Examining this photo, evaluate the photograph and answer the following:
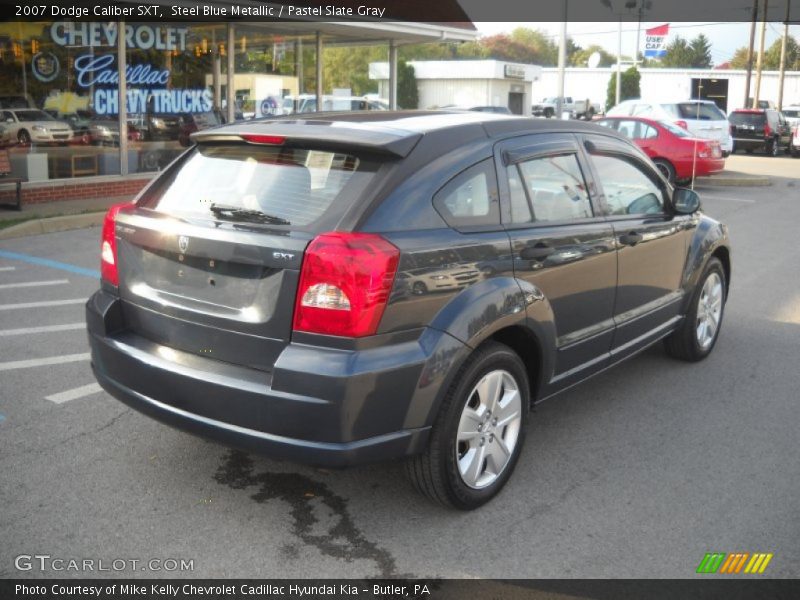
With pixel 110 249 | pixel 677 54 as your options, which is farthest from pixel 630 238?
pixel 677 54

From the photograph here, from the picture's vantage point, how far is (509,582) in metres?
3.32

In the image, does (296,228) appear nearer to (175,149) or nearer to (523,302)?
(523,302)

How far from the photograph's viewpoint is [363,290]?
10.8 feet

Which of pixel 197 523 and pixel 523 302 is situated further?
pixel 523 302

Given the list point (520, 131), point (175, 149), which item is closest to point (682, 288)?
point (520, 131)

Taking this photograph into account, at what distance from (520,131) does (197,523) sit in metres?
2.41

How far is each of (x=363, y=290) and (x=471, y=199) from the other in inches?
33.7

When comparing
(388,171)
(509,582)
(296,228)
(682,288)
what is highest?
(388,171)

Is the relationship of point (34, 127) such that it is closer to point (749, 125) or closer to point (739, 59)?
point (749, 125)

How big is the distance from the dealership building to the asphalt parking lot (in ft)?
29.9

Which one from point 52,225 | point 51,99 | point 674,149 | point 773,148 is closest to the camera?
point 52,225

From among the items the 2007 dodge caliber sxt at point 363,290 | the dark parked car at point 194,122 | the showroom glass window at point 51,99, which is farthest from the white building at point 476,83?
the 2007 dodge caliber sxt at point 363,290

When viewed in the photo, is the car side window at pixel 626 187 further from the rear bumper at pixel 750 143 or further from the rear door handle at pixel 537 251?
the rear bumper at pixel 750 143

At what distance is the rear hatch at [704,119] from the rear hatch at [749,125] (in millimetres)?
9512
